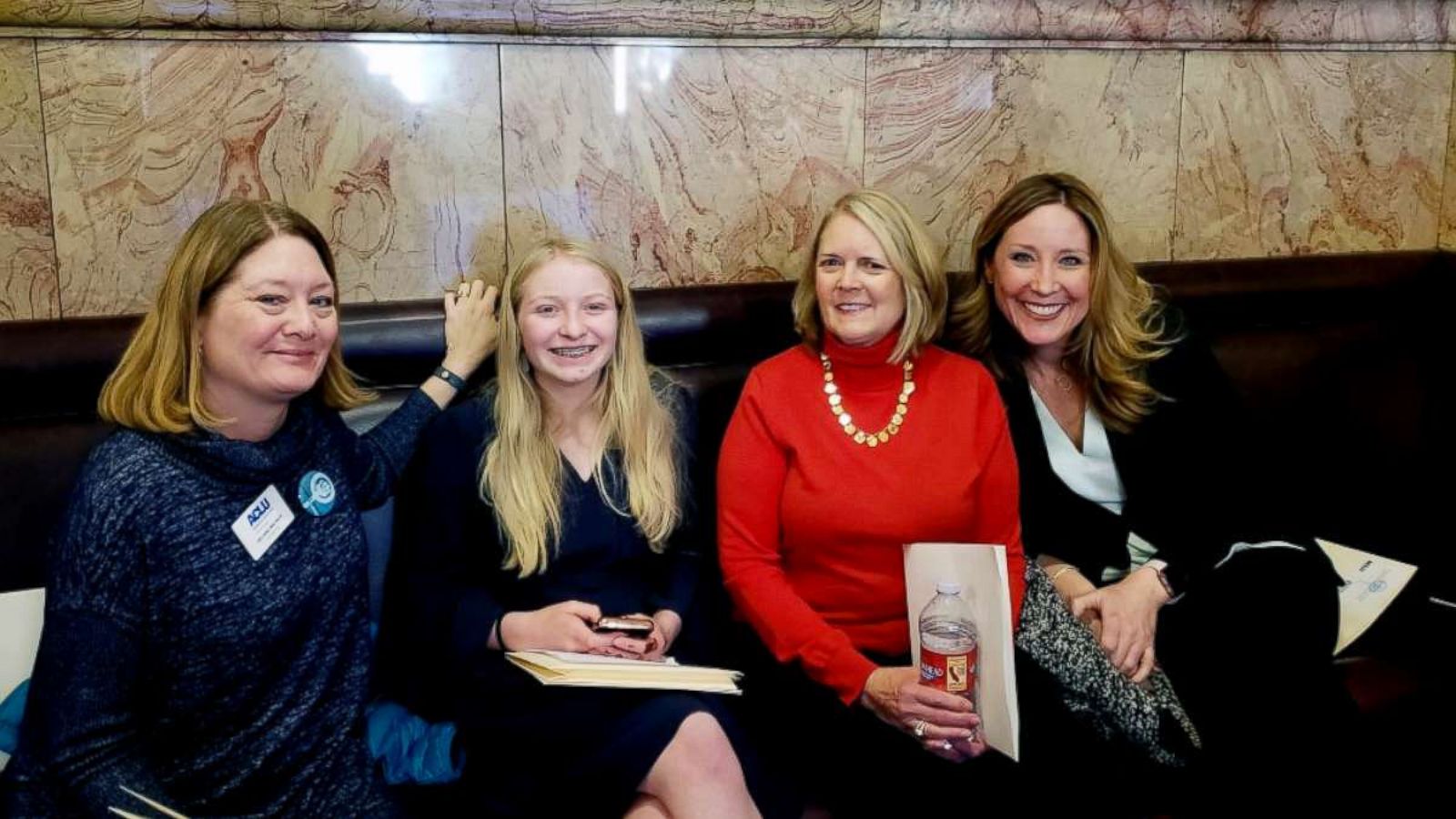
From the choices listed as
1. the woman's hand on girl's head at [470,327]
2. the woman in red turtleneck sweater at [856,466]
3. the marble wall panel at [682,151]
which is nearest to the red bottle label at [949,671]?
the woman in red turtleneck sweater at [856,466]

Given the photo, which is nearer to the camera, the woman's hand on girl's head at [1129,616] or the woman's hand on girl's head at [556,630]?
the woman's hand on girl's head at [556,630]

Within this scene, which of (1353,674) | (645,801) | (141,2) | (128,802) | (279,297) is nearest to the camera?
(128,802)

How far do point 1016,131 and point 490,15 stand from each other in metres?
1.20

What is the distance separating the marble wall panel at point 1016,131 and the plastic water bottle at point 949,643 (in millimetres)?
1113

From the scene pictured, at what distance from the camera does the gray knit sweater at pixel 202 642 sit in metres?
1.65

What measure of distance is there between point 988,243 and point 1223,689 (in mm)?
907

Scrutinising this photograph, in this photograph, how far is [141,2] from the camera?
7.27 feet

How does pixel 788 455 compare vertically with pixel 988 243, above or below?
below

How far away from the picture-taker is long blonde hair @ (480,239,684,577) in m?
2.13

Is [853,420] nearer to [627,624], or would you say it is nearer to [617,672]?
[627,624]

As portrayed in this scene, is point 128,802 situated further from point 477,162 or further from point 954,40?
point 954,40

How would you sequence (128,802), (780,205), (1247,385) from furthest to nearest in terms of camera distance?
(1247,385), (780,205), (128,802)

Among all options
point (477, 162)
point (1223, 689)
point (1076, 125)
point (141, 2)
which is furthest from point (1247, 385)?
point (141, 2)

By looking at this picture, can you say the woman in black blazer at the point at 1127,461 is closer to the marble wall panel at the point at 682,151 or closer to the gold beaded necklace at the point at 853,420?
the gold beaded necklace at the point at 853,420
